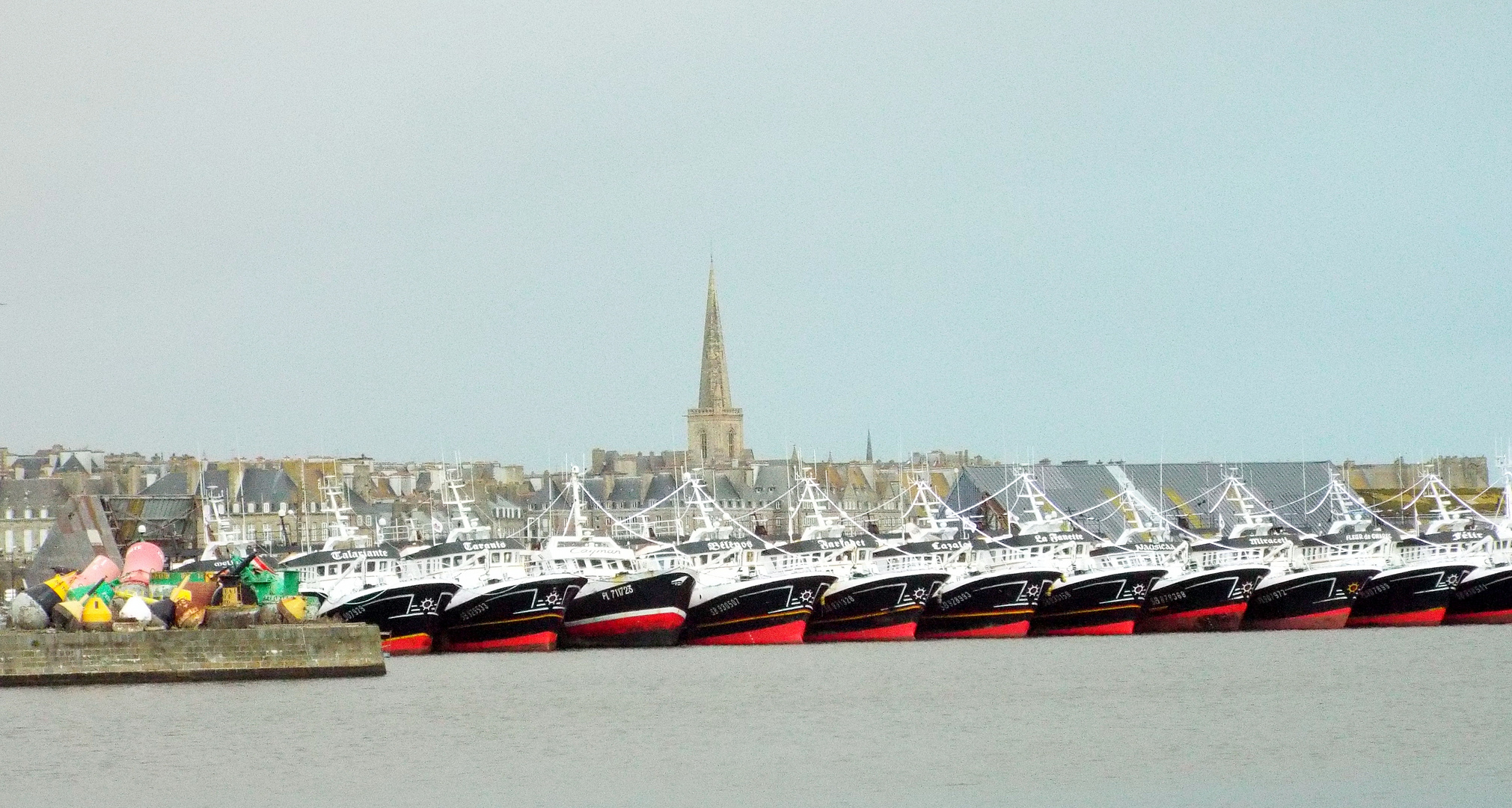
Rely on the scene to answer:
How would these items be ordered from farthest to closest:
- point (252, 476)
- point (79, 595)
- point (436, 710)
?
point (252, 476)
point (79, 595)
point (436, 710)

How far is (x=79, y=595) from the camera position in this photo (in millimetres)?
56406

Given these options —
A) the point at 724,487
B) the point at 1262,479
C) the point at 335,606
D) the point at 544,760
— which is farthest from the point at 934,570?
the point at 724,487

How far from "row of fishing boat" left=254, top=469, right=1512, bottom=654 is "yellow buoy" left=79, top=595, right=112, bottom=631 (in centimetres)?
1347

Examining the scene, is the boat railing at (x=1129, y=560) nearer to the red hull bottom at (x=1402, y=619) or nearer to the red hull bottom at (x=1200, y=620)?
the red hull bottom at (x=1200, y=620)

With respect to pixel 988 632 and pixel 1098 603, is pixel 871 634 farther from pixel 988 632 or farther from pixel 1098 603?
pixel 1098 603

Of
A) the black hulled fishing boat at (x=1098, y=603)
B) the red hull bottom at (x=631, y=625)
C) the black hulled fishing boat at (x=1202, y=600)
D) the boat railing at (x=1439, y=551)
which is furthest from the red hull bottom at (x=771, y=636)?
the boat railing at (x=1439, y=551)

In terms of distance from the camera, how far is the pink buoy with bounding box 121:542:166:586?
57625 millimetres

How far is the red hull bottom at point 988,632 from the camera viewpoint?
7512 cm

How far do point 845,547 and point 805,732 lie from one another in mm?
32949

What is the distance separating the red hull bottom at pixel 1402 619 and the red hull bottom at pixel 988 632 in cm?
1261

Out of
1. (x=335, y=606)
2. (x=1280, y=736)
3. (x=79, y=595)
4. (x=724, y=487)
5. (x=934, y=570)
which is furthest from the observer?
(x=724, y=487)

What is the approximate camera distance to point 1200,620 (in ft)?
254

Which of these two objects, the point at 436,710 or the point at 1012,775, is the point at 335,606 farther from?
the point at 1012,775

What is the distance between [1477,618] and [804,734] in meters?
43.5
